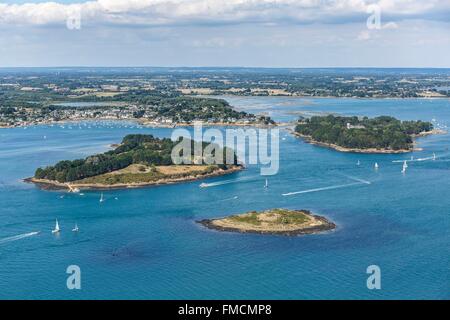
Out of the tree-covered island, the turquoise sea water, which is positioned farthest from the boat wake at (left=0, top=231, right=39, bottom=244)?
the tree-covered island

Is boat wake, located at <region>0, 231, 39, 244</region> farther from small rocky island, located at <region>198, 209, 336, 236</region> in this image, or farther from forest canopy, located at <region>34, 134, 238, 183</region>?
forest canopy, located at <region>34, 134, 238, 183</region>

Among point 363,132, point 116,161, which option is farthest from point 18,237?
point 363,132

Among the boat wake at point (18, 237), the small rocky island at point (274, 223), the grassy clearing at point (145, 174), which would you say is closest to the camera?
the boat wake at point (18, 237)

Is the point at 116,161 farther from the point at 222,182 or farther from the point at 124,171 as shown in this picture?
the point at 222,182

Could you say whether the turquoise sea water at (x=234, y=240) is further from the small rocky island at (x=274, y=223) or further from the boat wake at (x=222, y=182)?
the small rocky island at (x=274, y=223)

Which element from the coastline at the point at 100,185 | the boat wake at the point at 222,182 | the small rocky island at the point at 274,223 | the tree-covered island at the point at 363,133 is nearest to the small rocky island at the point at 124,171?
the coastline at the point at 100,185
